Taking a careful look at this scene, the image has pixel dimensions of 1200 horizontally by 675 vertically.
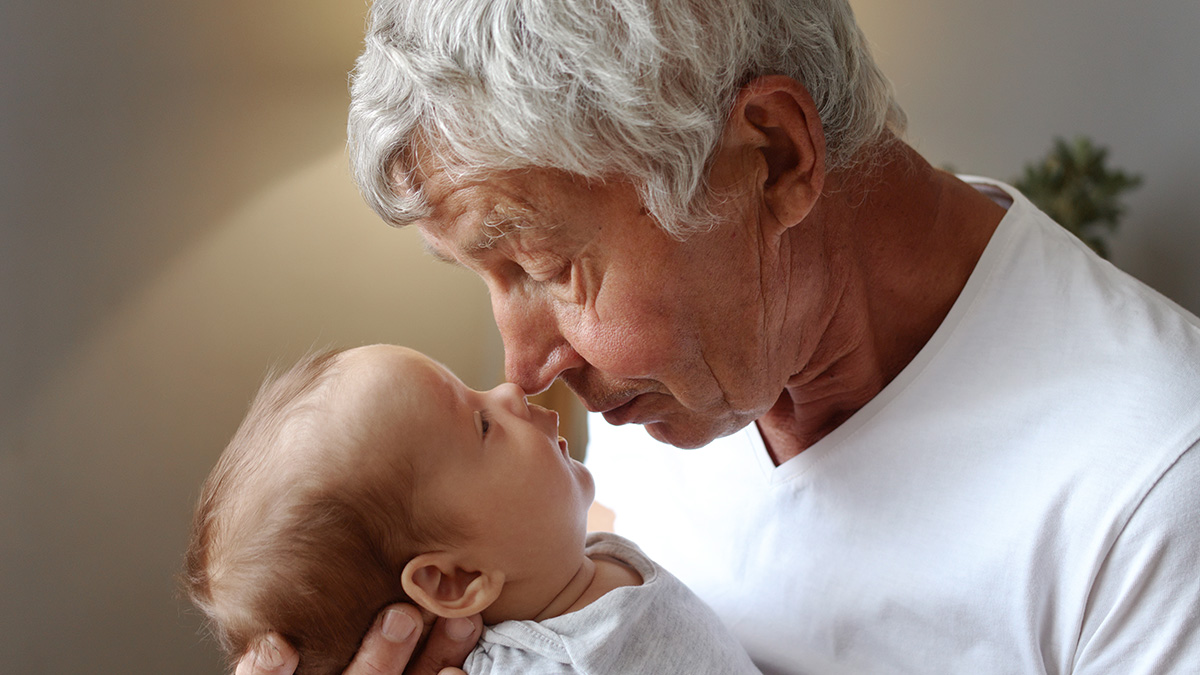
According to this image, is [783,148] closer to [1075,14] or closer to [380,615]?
[380,615]

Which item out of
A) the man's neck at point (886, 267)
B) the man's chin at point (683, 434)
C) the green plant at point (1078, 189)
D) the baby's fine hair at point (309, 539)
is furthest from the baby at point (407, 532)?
the green plant at point (1078, 189)

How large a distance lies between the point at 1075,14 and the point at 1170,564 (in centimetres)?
235

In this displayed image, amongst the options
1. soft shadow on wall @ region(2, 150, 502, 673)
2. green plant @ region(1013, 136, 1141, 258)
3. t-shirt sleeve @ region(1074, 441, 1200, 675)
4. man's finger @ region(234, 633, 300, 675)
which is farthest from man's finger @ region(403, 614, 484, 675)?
green plant @ region(1013, 136, 1141, 258)

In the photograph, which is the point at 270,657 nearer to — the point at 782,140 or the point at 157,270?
the point at 782,140

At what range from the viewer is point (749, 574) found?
1301 millimetres

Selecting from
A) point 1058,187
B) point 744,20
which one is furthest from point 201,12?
point 1058,187

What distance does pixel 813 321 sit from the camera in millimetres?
1127

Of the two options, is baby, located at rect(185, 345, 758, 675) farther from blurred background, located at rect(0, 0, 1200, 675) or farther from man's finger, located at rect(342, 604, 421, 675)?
blurred background, located at rect(0, 0, 1200, 675)

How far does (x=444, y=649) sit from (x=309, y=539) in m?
0.23

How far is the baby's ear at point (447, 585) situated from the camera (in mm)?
957

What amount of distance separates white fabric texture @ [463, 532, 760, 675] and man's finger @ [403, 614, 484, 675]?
0.02m

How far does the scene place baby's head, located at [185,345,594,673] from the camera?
95 centimetres

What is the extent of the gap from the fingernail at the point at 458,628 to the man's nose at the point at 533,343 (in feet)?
0.98

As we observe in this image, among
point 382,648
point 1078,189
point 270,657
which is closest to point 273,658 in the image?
point 270,657
